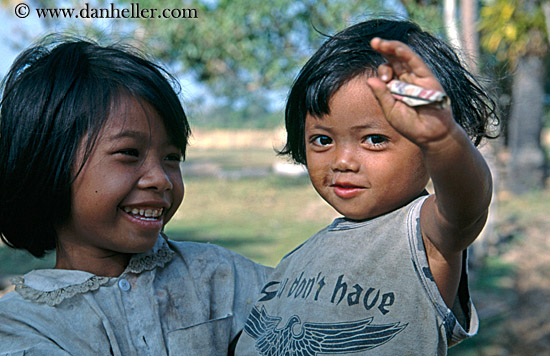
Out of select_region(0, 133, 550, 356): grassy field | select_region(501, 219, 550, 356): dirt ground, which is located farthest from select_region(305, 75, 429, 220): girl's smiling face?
select_region(501, 219, 550, 356): dirt ground

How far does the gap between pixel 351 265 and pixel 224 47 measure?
11074 mm

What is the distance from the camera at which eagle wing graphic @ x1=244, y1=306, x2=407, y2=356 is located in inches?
56.4

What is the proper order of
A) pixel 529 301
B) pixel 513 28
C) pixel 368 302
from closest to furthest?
1. pixel 368 302
2. pixel 529 301
3. pixel 513 28

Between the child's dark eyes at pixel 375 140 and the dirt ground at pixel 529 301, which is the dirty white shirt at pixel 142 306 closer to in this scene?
the child's dark eyes at pixel 375 140

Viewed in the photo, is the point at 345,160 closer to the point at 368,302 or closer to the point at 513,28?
the point at 368,302

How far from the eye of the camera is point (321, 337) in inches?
59.4

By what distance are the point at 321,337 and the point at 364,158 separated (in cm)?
46

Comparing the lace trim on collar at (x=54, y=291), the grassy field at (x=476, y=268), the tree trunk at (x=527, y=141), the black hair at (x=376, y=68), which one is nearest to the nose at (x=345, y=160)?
the black hair at (x=376, y=68)

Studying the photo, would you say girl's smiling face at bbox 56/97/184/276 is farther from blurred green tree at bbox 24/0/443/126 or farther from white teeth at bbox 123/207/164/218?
blurred green tree at bbox 24/0/443/126

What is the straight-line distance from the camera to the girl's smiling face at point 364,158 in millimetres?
1489

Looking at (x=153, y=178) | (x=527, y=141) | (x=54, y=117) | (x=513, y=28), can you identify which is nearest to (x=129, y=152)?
(x=153, y=178)

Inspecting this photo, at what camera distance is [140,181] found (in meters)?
1.72

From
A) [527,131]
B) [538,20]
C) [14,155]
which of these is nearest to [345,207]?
[14,155]

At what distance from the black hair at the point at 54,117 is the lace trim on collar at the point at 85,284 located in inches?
8.6
